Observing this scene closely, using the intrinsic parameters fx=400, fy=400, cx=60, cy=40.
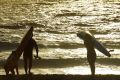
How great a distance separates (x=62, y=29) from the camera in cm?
2838

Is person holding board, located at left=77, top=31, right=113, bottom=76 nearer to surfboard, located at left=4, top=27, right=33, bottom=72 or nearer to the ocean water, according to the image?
surfboard, located at left=4, top=27, right=33, bottom=72

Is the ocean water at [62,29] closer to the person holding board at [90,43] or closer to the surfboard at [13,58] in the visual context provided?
the person holding board at [90,43]


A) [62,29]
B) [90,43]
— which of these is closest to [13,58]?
[90,43]

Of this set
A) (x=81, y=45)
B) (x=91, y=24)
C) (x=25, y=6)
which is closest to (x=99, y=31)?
(x=91, y=24)

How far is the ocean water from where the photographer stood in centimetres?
1894

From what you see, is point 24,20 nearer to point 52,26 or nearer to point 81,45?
point 52,26

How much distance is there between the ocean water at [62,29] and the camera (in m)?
18.9

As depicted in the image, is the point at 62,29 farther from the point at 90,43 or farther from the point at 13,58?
the point at 13,58

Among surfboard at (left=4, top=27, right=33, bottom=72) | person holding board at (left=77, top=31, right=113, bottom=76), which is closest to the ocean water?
person holding board at (left=77, top=31, right=113, bottom=76)

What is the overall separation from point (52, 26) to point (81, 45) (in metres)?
7.21

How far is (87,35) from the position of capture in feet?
39.0

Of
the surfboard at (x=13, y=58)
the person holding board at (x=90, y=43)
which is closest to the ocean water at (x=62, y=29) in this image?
the person holding board at (x=90, y=43)

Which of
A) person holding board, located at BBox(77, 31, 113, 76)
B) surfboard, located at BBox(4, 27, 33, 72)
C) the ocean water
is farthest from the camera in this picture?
the ocean water

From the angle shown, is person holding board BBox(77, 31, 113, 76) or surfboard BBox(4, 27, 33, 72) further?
person holding board BBox(77, 31, 113, 76)
